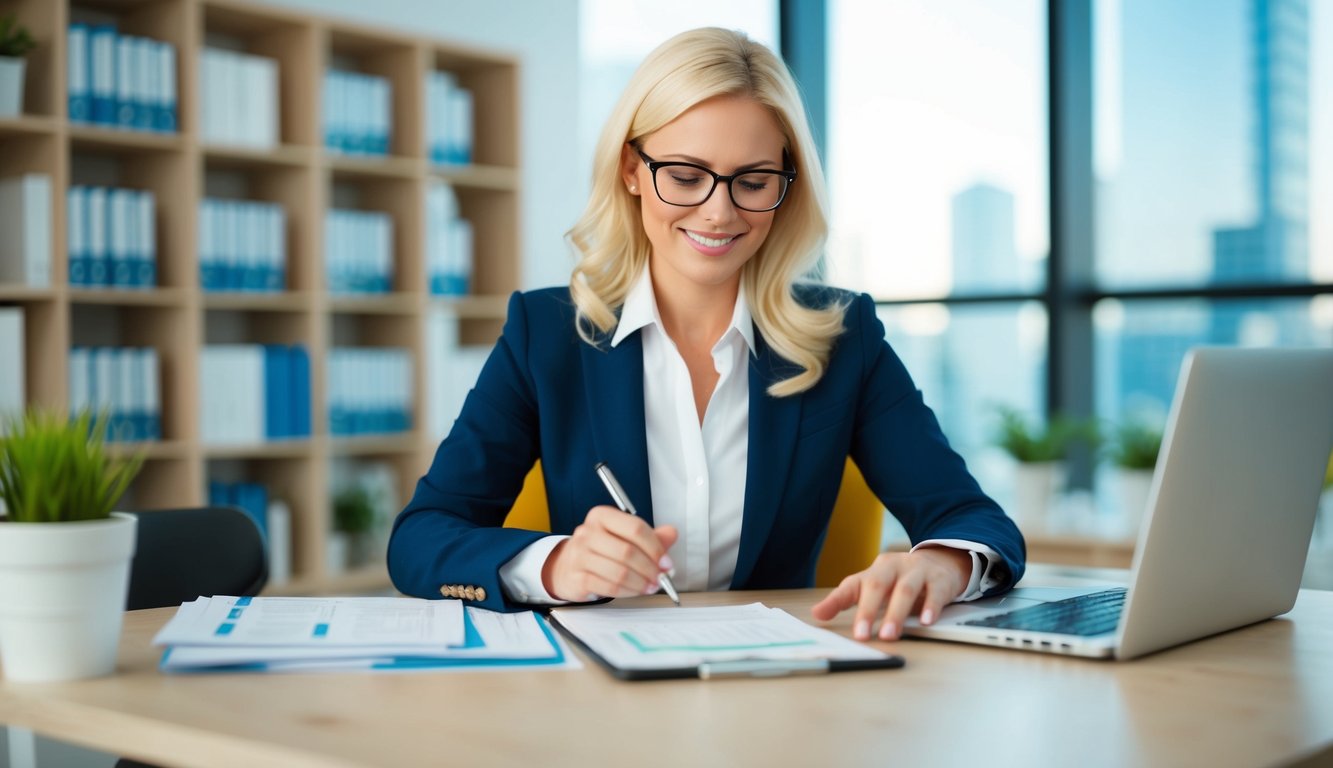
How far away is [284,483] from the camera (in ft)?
13.8

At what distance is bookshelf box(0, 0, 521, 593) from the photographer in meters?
3.51

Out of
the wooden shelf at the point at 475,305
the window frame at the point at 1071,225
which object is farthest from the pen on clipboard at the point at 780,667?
the window frame at the point at 1071,225

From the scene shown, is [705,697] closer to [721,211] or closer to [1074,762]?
[1074,762]

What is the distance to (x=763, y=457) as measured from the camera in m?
1.78

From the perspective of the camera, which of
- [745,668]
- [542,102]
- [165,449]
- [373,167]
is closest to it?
[745,668]

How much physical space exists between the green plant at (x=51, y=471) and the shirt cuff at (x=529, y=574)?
480 millimetres

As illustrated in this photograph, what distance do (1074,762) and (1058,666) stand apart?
30cm

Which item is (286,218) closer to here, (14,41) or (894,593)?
(14,41)

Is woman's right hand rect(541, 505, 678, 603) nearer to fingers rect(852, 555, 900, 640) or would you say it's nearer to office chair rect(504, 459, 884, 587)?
fingers rect(852, 555, 900, 640)

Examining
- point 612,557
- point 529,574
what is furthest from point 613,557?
point 529,574

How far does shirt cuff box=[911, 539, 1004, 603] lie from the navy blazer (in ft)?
0.61

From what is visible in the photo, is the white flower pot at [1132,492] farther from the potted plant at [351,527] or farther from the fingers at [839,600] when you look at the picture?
the fingers at [839,600]

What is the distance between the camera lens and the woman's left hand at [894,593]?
1250mm

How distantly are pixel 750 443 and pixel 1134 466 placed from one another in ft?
8.31
